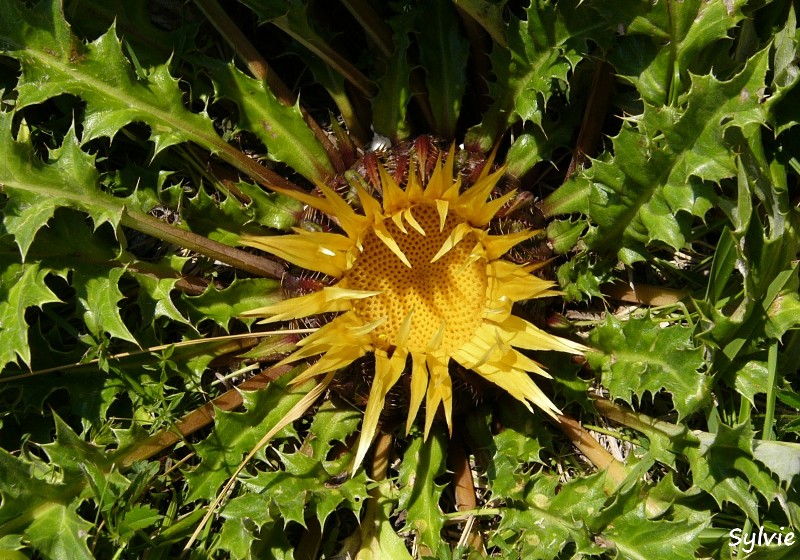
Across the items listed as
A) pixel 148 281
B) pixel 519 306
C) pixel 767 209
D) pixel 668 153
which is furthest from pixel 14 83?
pixel 767 209

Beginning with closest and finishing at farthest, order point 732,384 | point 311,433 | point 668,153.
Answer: point 668,153, point 732,384, point 311,433

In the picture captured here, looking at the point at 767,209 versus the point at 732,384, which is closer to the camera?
the point at 767,209

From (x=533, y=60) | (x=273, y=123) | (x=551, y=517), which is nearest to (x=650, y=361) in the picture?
(x=551, y=517)

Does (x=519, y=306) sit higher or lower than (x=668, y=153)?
lower

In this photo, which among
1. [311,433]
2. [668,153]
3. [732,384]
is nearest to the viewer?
[668,153]

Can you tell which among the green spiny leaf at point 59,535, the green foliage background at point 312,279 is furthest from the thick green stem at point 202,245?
the green spiny leaf at point 59,535

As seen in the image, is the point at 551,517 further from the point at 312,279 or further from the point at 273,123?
the point at 273,123

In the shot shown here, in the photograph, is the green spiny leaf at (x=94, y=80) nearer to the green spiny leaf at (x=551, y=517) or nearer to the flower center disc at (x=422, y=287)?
the flower center disc at (x=422, y=287)

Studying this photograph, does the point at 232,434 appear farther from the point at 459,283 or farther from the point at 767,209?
the point at 767,209
